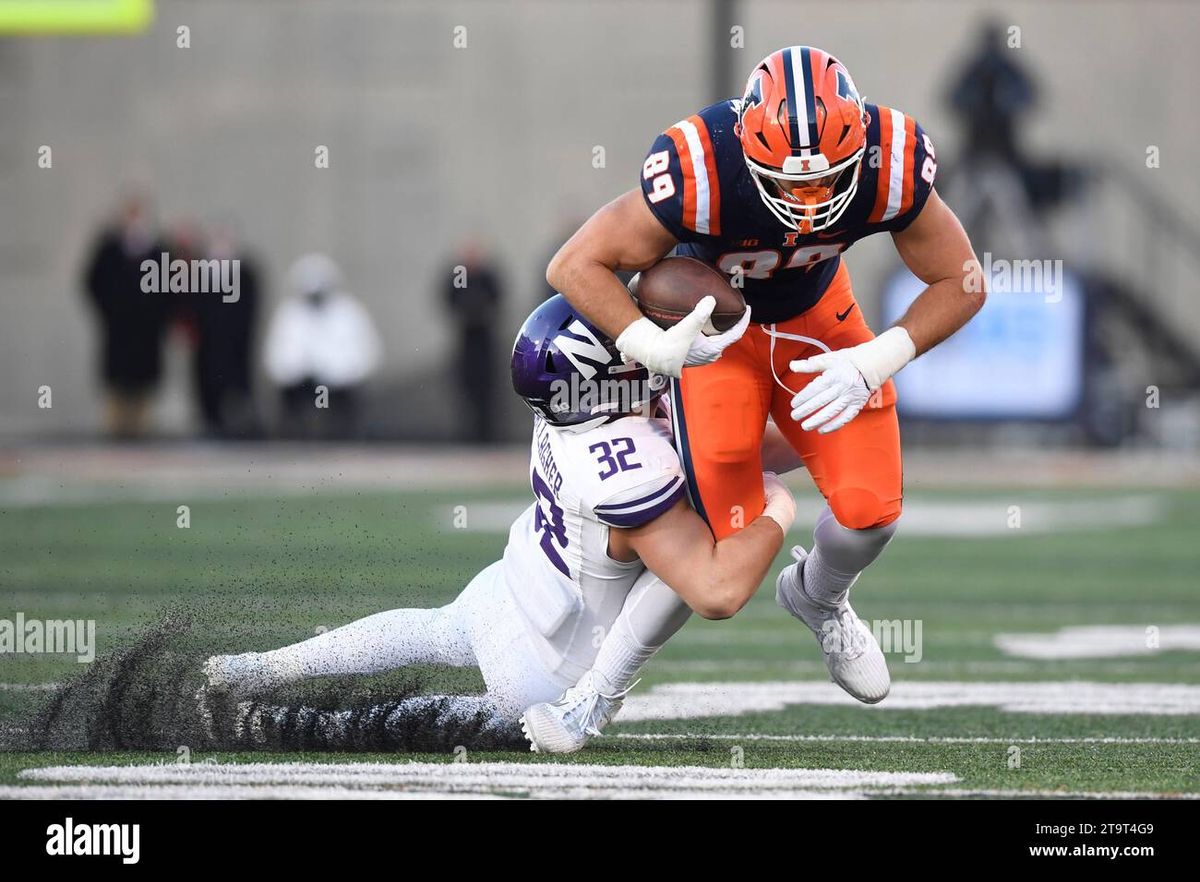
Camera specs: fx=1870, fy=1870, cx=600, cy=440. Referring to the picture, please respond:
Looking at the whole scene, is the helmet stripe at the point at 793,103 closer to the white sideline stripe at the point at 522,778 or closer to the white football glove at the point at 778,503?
the white football glove at the point at 778,503

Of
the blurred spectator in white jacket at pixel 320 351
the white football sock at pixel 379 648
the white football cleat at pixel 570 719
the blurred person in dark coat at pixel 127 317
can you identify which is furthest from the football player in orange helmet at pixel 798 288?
the blurred person in dark coat at pixel 127 317

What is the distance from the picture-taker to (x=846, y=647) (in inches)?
211

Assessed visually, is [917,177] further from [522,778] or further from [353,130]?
[353,130]

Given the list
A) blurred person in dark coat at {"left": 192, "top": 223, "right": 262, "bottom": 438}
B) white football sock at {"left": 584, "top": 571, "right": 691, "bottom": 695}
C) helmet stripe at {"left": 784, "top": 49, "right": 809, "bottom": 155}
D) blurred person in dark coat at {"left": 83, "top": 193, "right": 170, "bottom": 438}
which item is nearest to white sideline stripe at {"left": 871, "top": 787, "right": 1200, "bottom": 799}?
white football sock at {"left": 584, "top": 571, "right": 691, "bottom": 695}

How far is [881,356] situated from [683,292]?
1.81 feet

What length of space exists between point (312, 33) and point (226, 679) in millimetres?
15762

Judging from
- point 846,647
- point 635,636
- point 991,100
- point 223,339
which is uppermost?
point 991,100

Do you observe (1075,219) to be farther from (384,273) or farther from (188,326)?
(188,326)

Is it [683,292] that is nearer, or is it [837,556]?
[683,292]

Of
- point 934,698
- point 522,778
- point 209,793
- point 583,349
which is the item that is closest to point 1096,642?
point 934,698

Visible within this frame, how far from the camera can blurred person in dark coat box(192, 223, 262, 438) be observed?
16.9m

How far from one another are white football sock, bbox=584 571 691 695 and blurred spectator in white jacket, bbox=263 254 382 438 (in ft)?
39.2

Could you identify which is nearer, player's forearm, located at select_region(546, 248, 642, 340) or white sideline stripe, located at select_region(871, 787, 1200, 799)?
white sideline stripe, located at select_region(871, 787, 1200, 799)

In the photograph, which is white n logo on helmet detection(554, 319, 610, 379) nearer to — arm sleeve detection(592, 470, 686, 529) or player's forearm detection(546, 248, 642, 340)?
player's forearm detection(546, 248, 642, 340)
